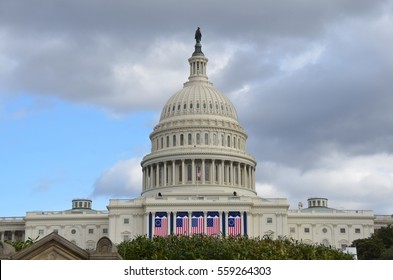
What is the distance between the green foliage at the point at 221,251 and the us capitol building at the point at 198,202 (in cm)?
7432

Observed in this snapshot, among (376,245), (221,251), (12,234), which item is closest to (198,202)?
(376,245)

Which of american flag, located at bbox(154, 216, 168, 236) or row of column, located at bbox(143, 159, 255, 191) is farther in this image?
row of column, located at bbox(143, 159, 255, 191)

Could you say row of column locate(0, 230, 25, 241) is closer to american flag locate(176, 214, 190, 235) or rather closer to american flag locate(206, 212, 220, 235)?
american flag locate(176, 214, 190, 235)

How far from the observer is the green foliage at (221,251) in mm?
62344

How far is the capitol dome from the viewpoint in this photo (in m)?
178

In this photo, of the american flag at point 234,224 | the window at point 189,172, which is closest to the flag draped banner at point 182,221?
the american flag at point 234,224

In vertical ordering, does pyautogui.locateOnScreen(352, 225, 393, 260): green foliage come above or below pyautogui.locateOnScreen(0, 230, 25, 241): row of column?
below

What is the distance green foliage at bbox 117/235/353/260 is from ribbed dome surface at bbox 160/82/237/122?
10276cm

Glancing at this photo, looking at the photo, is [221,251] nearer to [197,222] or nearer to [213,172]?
[197,222]

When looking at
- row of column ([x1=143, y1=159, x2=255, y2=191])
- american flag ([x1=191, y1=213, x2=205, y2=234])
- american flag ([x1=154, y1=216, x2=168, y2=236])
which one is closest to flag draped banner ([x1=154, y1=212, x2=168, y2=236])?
american flag ([x1=154, y1=216, x2=168, y2=236])

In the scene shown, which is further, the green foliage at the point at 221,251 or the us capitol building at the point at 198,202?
the us capitol building at the point at 198,202

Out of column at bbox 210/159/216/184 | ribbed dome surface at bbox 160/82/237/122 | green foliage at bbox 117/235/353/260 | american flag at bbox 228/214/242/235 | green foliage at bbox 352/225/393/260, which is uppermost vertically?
ribbed dome surface at bbox 160/82/237/122

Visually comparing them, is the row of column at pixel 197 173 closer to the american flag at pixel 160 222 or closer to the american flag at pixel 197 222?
the american flag at pixel 197 222
